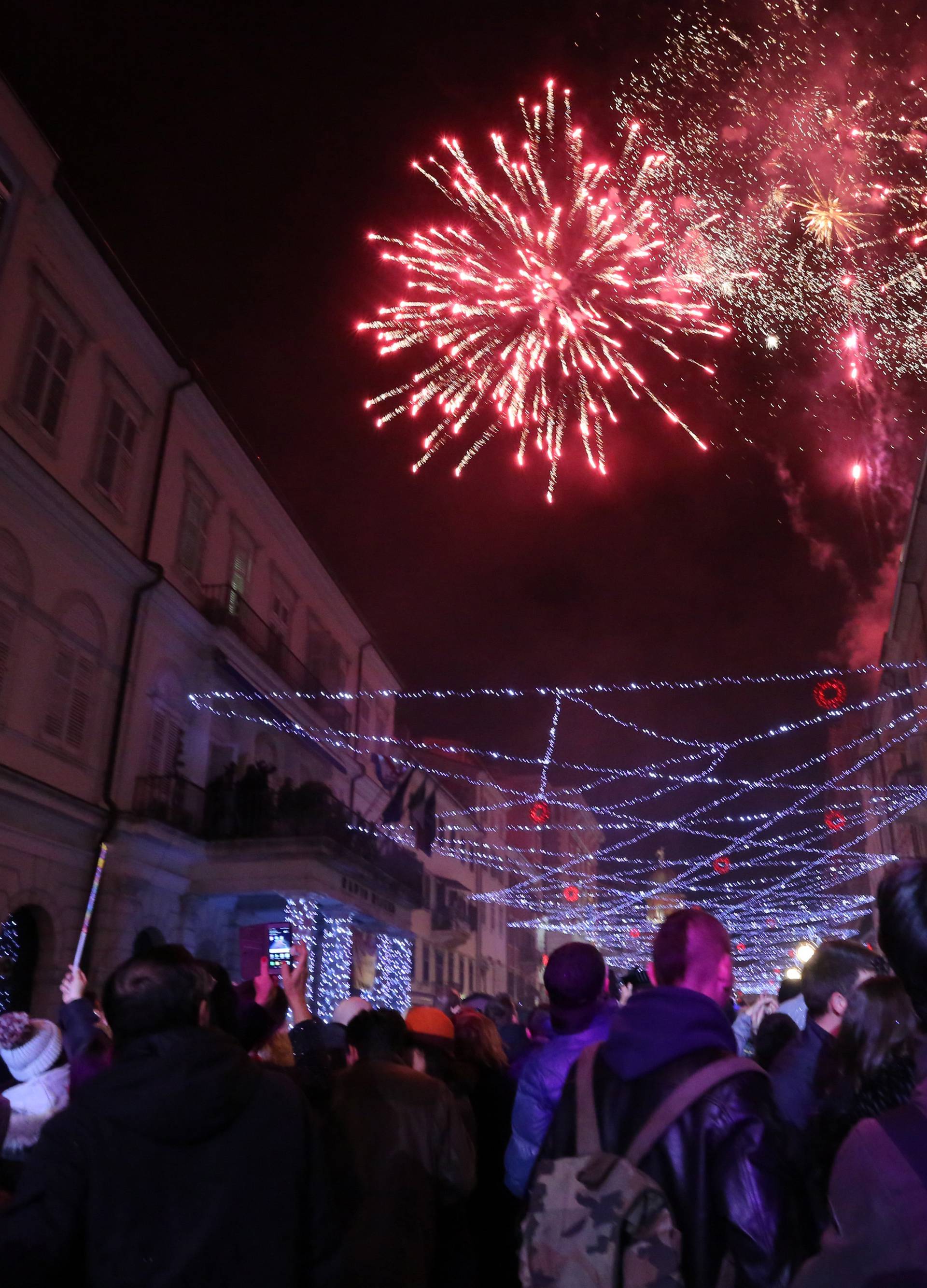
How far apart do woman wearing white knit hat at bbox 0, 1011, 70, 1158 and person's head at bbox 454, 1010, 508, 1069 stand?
196cm

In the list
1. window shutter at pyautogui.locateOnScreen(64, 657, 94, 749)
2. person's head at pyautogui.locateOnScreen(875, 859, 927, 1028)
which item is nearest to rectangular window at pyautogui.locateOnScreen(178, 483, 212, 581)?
window shutter at pyautogui.locateOnScreen(64, 657, 94, 749)

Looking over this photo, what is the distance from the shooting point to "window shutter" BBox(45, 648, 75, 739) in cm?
1512

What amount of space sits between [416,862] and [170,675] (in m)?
10.3

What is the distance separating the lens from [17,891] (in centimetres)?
1398

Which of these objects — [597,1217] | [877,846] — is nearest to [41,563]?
[597,1217]

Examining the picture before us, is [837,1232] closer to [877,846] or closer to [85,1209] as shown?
[85,1209]

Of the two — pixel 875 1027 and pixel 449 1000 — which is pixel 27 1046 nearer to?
pixel 875 1027

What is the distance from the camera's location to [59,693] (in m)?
15.4

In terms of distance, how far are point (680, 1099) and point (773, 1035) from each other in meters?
2.53

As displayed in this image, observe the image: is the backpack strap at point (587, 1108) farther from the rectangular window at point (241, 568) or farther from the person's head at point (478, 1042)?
the rectangular window at point (241, 568)

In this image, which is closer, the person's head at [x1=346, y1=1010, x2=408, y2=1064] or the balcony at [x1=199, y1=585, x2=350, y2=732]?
the person's head at [x1=346, y1=1010, x2=408, y2=1064]

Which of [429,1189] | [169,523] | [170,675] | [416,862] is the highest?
[169,523]

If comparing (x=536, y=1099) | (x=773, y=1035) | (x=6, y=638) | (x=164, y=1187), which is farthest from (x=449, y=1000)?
(x=6, y=638)

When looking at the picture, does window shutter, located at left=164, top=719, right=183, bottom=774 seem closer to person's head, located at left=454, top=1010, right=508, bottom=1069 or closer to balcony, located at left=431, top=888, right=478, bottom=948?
person's head, located at left=454, top=1010, right=508, bottom=1069
